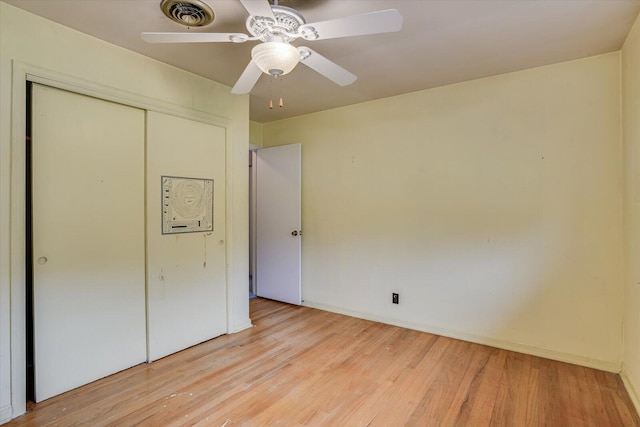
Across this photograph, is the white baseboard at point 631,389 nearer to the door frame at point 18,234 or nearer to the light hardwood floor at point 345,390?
the light hardwood floor at point 345,390

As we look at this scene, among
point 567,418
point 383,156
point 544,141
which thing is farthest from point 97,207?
point 544,141

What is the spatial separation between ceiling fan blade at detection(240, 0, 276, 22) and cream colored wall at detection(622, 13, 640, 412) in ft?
7.40

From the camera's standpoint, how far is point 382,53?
2443 millimetres

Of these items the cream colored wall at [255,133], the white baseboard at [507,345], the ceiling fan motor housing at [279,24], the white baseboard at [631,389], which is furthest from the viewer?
the cream colored wall at [255,133]

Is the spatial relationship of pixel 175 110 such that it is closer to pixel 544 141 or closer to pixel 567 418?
pixel 544 141

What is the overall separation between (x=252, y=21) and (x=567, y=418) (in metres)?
2.82

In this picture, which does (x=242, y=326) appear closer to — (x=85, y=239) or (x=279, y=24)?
(x=85, y=239)

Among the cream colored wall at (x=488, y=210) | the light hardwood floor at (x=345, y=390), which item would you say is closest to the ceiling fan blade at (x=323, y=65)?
the cream colored wall at (x=488, y=210)

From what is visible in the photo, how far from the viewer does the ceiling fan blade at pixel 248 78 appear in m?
1.86

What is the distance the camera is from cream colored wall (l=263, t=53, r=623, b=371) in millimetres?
2479

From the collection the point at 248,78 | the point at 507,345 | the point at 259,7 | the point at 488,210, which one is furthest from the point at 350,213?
the point at 259,7

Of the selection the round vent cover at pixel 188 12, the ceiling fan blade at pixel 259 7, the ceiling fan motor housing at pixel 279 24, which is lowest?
the ceiling fan blade at pixel 259 7

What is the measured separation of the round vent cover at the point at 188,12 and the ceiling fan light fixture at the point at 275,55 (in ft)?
1.91

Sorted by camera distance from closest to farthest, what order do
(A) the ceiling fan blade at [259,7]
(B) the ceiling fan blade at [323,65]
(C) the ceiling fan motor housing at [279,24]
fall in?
(A) the ceiling fan blade at [259,7] < (C) the ceiling fan motor housing at [279,24] < (B) the ceiling fan blade at [323,65]
